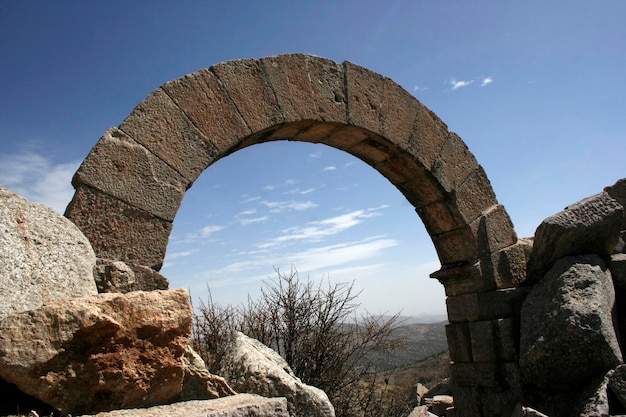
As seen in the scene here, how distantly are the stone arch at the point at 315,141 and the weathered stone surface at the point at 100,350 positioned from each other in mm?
1230

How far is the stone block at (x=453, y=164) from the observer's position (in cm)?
506

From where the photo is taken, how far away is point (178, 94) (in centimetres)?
375

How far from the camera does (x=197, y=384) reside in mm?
2342

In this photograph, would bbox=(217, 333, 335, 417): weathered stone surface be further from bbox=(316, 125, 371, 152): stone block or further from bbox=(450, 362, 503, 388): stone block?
bbox=(450, 362, 503, 388): stone block

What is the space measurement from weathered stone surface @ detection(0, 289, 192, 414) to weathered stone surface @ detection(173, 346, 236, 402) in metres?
0.10

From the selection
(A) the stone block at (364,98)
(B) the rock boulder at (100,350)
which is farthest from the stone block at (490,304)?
(B) the rock boulder at (100,350)

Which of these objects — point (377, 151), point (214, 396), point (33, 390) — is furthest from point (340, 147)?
point (33, 390)

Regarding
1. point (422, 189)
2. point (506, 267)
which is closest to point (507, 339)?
point (506, 267)

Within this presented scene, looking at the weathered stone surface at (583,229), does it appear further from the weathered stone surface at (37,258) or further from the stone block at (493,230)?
the weathered stone surface at (37,258)

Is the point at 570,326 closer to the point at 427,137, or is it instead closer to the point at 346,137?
the point at 427,137

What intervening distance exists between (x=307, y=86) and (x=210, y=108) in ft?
3.09

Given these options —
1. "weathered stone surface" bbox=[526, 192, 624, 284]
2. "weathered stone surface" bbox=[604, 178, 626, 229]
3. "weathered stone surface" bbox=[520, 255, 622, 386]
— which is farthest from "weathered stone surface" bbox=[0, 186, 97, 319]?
"weathered stone surface" bbox=[604, 178, 626, 229]

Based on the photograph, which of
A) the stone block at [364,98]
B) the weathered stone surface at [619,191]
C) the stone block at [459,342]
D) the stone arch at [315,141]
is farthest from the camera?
the weathered stone surface at [619,191]

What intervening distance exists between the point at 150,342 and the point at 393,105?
348cm
